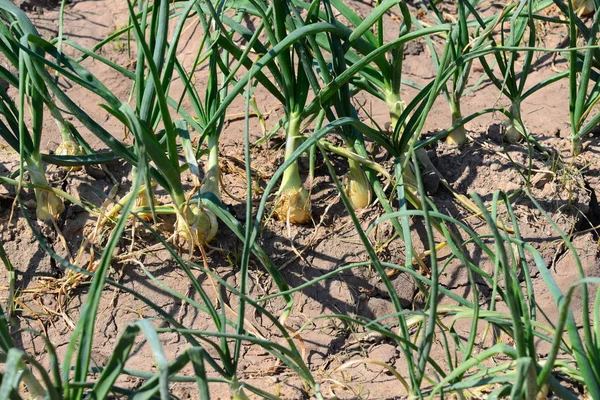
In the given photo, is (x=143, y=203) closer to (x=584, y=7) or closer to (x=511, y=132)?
(x=511, y=132)

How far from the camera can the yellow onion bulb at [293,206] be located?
6.14 feet

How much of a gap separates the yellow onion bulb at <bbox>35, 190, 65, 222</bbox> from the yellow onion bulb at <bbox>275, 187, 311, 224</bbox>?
20.8 inches

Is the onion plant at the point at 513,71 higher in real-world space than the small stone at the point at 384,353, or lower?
higher

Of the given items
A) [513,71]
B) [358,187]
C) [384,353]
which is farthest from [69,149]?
[513,71]

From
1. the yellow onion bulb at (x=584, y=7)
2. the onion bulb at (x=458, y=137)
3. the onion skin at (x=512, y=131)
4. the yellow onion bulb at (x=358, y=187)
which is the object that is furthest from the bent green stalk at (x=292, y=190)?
the yellow onion bulb at (x=584, y=7)

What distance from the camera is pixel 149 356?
68.0 inches

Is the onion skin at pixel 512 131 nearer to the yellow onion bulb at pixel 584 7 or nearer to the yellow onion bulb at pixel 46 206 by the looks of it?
the yellow onion bulb at pixel 584 7

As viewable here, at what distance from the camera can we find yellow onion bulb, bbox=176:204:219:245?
5.80 feet

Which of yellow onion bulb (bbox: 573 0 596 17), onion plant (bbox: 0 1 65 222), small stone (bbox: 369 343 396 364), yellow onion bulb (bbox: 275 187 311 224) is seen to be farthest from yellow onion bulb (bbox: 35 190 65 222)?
yellow onion bulb (bbox: 573 0 596 17)

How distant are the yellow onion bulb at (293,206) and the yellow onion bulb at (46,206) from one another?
20.8 inches

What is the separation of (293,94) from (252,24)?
959 mm

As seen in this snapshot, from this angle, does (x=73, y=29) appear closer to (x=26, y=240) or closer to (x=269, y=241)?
(x=26, y=240)

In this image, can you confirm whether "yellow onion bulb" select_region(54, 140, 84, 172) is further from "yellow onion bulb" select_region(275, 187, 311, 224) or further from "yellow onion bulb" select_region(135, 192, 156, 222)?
"yellow onion bulb" select_region(275, 187, 311, 224)

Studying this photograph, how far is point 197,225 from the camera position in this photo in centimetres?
179
